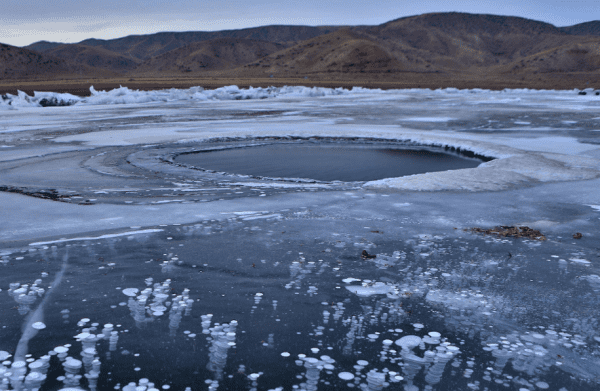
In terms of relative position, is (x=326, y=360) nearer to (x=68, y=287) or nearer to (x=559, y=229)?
(x=68, y=287)

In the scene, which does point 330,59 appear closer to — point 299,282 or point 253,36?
point 299,282

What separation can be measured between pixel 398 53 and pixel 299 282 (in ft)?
328

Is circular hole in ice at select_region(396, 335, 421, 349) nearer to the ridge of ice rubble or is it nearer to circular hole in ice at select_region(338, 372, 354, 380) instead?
circular hole in ice at select_region(338, 372, 354, 380)

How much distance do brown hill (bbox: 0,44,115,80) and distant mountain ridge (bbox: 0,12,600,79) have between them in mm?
418

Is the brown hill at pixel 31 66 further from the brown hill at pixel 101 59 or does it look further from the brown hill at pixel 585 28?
the brown hill at pixel 585 28

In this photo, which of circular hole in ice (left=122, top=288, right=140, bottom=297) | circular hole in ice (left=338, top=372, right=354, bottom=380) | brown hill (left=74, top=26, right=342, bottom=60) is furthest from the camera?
brown hill (left=74, top=26, right=342, bottom=60)

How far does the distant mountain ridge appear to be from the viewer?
279 ft

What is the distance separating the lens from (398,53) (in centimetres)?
9831

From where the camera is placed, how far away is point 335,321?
288 cm

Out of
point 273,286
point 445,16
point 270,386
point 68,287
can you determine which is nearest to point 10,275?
point 68,287

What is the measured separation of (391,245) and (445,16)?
143 meters

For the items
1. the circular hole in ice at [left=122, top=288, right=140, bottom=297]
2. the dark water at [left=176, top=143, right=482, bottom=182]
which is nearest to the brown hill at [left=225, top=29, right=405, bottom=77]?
the dark water at [left=176, top=143, right=482, bottom=182]

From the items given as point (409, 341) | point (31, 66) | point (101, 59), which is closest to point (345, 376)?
point (409, 341)

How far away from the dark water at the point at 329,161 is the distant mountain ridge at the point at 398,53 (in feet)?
233
